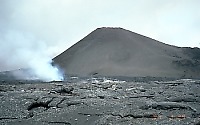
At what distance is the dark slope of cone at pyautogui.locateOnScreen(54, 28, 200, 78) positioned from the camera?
62.2m

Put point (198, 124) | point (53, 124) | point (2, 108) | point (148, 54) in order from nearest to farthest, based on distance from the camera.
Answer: point (198, 124) → point (53, 124) → point (2, 108) → point (148, 54)

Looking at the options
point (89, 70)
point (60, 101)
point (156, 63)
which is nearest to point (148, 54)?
point (156, 63)

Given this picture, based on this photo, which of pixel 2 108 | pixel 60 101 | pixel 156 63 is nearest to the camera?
pixel 2 108

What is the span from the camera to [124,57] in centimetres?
7394

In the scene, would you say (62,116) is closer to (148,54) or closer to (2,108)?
(2,108)

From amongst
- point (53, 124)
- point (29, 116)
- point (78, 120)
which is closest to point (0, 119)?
point (29, 116)

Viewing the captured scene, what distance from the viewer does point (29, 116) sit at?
10945mm

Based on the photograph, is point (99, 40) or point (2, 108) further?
point (99, 40)

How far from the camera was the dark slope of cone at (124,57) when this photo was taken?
62172mm

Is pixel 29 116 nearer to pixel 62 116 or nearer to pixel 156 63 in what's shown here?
pixel 62 116

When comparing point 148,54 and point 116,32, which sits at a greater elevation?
point 116,32

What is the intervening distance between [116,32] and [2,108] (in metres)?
82.4

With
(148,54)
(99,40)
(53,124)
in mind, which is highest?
(99,40)

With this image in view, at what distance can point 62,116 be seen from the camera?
10.6 m
